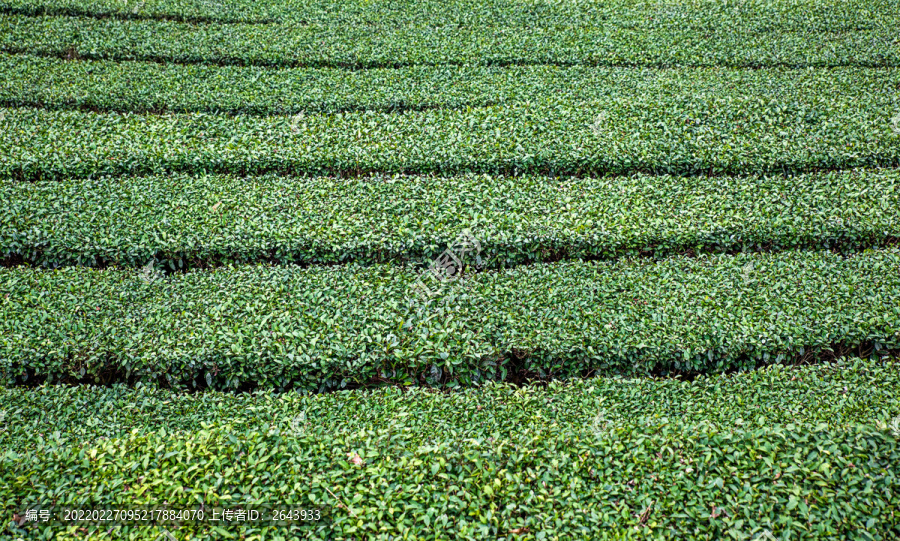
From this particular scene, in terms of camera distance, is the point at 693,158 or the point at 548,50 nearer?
Answer: the point at 693,158

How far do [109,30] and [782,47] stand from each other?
1168cm

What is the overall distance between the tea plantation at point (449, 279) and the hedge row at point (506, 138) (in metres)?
0.05

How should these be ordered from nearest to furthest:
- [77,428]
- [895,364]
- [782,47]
Result: [77,428] → [895,364] → [782,47]

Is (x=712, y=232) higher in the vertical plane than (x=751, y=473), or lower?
higher

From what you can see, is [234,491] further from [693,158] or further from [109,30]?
[109,30]

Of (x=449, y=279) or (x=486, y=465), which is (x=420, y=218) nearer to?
(x=449, y=279)

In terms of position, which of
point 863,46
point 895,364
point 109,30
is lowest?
point 895,364

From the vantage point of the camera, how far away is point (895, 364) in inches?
247

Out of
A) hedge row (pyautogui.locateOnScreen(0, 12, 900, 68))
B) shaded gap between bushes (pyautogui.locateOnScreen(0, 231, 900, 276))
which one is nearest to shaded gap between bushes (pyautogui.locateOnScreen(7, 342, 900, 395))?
shaded gap between bushes (pyautogui.locateOnScreen(0, 231, 900, 276))

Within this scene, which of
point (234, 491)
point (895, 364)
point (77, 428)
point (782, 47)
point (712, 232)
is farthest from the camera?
point (782, 47)

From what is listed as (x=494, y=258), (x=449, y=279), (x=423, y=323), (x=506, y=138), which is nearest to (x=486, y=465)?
(x=423, y=323)

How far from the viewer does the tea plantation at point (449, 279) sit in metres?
4.84

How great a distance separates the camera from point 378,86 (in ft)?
34.6

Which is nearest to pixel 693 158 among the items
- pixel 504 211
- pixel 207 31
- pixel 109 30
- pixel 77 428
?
pixel 504 211
